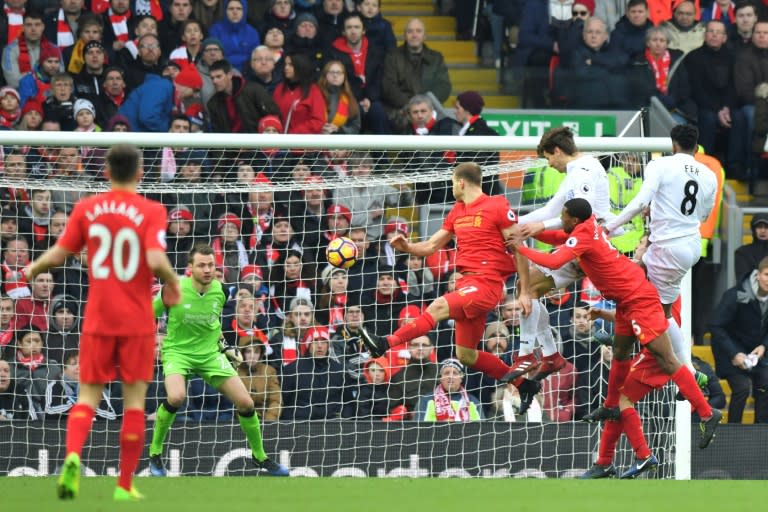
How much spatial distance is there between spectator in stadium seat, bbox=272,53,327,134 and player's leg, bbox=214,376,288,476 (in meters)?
4.35

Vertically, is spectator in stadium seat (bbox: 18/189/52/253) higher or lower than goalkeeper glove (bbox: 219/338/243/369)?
higher

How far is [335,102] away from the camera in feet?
50.8

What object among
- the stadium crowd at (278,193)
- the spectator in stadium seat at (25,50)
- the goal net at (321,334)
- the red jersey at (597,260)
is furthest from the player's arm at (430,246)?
the spectator in stadium seat at (25,50)

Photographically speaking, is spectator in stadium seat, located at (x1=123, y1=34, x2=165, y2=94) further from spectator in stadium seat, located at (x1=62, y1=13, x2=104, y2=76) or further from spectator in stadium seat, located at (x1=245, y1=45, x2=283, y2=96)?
spectator in stadium seat, located at (x1=245, y1=45, x2=283, y2=96)

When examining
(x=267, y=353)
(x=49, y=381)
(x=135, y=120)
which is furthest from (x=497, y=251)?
(x=135, y=120)

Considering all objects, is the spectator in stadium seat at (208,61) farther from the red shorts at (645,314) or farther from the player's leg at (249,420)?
the red shorts at (645,314)

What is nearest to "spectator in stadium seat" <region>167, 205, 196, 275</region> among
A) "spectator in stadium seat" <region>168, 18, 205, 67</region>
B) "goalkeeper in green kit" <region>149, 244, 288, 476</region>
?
"goalkeeper in green kit" <region>149, 244, 288, 476</region>

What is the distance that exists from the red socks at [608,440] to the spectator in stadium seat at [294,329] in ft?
9.89


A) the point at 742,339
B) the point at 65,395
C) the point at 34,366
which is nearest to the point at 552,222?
the point at 742,339

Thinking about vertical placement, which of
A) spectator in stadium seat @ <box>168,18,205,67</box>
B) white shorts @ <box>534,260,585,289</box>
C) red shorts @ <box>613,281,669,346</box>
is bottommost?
red shorts @ <box>613,281,669,346</box>

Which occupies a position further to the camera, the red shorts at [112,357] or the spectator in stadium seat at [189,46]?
the spectator in stadium seat at [189,46]

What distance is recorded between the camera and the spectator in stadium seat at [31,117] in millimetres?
14461

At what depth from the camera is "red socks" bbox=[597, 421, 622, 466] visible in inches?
436

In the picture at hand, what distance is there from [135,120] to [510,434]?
5251 millimetres
